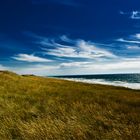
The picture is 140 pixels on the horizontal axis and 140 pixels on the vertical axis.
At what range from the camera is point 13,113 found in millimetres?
9164

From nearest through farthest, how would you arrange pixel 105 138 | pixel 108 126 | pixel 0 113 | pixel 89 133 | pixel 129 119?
pixel 105 138
pixel 89 133
pixel 108 126
pixel 129 119
pixel 0 113

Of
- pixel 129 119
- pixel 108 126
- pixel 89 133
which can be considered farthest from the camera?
pixel 129 119

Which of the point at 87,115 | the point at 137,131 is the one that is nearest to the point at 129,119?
the point at 87,115

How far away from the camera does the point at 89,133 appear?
642 centimetres

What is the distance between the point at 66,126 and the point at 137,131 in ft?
6.26

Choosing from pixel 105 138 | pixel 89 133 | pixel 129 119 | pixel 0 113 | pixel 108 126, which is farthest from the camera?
pixel 0 113

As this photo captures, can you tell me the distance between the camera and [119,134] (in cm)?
605

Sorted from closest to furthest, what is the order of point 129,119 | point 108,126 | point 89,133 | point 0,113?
point 89,133
point 108,126
point 129,119
point 0,113

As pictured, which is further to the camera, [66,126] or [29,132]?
[66,126]

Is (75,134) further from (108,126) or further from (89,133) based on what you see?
(108,126)

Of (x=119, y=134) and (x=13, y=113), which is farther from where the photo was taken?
(x=13, y=113)

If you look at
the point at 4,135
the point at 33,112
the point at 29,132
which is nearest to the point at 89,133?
the point at 29,132

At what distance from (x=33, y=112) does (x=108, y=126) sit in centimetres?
348

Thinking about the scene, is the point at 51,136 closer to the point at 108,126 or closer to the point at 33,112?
the point at 108,126
